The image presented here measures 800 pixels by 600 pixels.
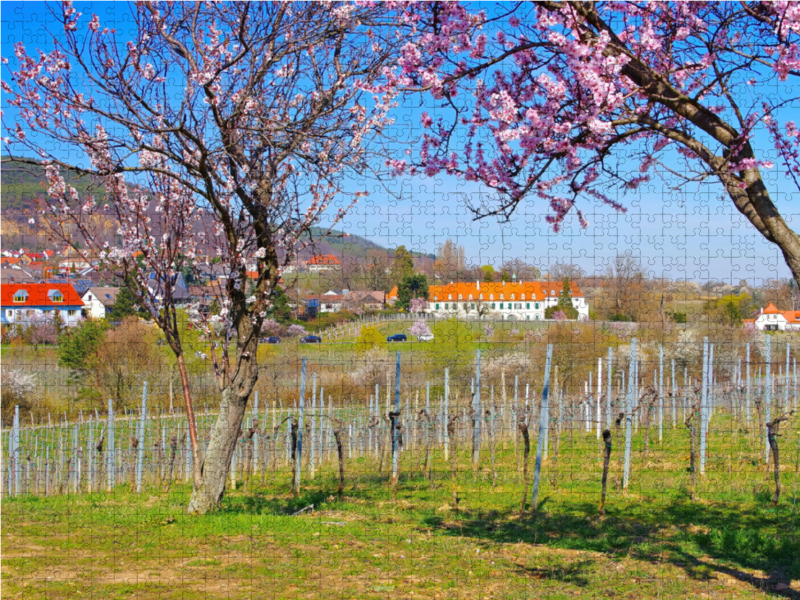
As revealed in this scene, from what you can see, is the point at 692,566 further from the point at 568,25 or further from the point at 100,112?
the point at 100,112

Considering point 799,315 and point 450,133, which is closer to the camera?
point 450,133

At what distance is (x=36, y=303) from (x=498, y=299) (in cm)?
704

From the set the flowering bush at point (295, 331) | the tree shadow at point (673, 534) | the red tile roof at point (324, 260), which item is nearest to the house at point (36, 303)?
the flowering bush at point (295, 331)

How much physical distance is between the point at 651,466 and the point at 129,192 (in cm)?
892

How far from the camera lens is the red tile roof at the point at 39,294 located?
9359 mm

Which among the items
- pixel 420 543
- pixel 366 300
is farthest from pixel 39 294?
pixel 420 543

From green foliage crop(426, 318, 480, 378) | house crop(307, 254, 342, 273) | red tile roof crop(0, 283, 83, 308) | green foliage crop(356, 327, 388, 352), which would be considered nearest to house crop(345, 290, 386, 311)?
house crop(307, 254, 342, 273)

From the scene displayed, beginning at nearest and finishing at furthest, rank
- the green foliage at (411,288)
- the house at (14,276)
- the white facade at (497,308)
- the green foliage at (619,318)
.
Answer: the green foliage at (411,288)
the house at (14,276)
the white facade at (497,308)
the green foliage at (619,318)

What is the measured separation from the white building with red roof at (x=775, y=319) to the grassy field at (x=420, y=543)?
2.27 m

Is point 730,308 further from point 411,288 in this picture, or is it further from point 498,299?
point 411,288

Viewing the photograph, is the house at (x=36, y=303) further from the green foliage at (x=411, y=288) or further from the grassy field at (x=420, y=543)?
the green foliage at (x=411, y=288)

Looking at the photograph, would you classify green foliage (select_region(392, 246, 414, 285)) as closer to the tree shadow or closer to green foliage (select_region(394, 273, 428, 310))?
green foliage (select_region(394, 273, 428, 310))

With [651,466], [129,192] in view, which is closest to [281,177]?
[129,192]

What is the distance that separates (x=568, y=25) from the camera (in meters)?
4.77
